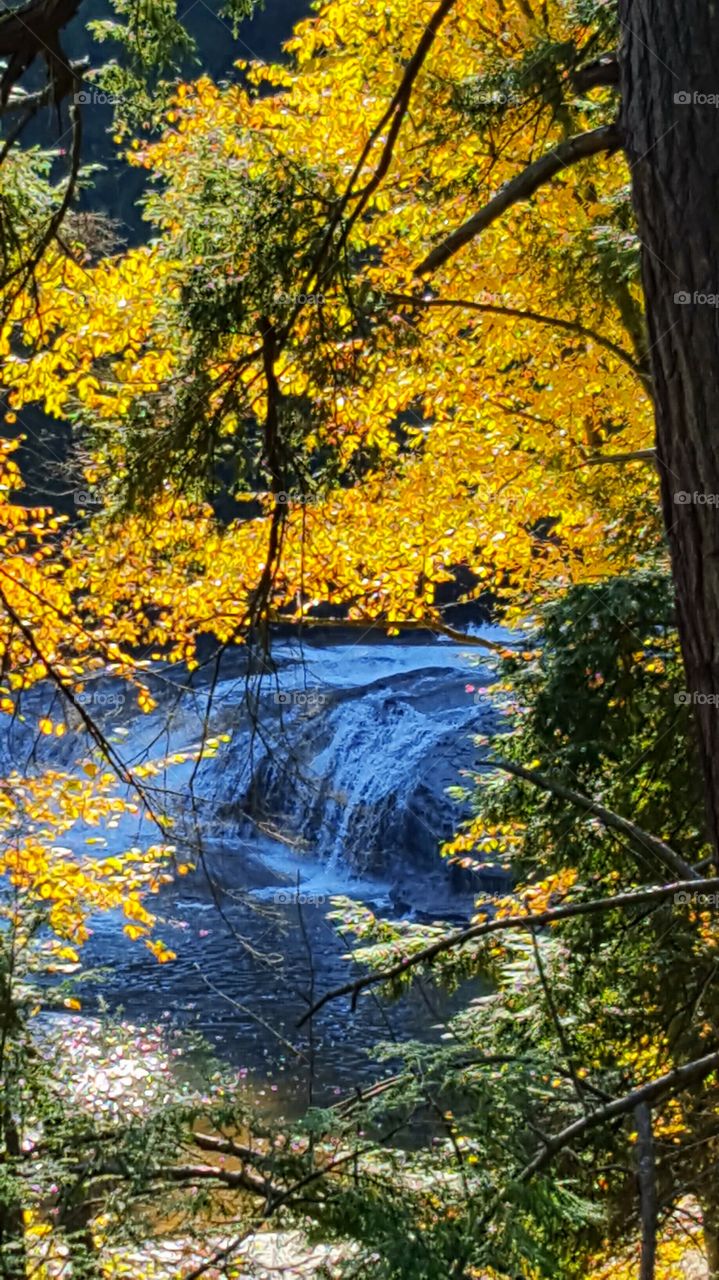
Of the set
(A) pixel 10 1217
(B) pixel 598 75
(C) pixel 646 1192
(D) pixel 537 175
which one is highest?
(B) pixel 598 75

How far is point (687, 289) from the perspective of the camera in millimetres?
1705

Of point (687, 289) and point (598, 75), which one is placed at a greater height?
point (598, 75)

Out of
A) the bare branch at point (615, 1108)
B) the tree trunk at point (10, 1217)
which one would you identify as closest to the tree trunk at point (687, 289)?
the bare branch at point (615, 1108)

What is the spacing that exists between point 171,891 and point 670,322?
40.5 feet

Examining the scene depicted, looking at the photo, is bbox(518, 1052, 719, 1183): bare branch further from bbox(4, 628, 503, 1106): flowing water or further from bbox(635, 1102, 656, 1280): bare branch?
bbox(4, 628, 503, 1106): flowing water

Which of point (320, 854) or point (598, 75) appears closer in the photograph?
point (598, 75)

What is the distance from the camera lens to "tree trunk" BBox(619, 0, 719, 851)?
1.70m

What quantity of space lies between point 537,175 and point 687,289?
696 mm

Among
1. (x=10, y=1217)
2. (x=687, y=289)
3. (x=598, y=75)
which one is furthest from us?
(x=10, y=1217)

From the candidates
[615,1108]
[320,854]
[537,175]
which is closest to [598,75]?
[537,175]

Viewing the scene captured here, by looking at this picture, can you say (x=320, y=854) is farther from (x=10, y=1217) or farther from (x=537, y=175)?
(x=537, y=175)

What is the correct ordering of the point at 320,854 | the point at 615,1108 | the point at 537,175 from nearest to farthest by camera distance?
the point at 615,1108
the point at 537,175
the point at 320,854

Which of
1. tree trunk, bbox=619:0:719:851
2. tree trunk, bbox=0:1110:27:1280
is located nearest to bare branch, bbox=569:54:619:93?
tree trunk, bbox=619:0:719:851

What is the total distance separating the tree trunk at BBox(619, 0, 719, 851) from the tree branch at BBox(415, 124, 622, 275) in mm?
206
